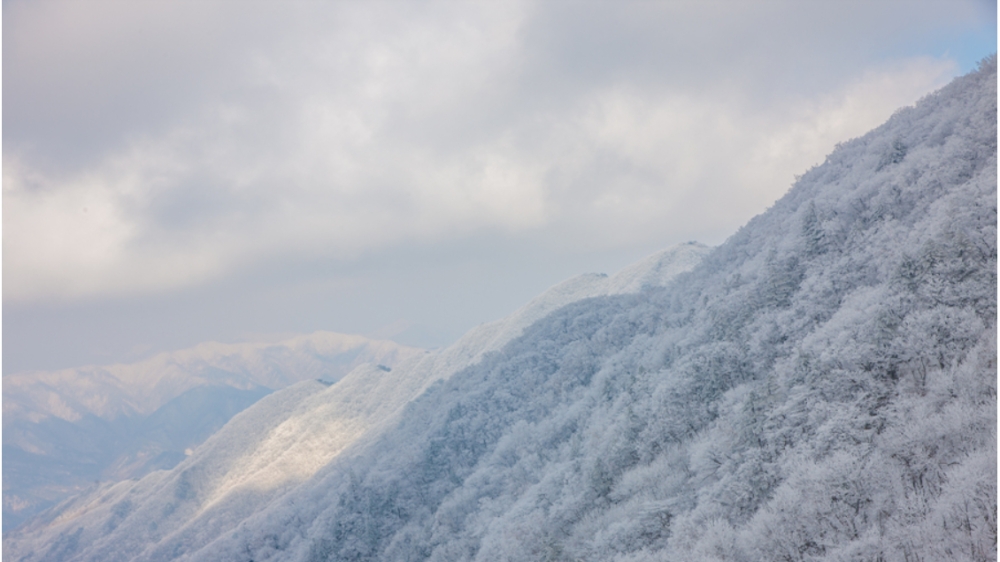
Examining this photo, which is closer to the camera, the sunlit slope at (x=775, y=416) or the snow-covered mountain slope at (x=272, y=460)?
the sunlit slope at (x=775, y=416)

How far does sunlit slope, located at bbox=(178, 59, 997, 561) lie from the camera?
2741 cm

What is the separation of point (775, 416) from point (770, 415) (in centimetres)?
55

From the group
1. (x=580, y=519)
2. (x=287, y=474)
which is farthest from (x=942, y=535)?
(x=287, y=474)

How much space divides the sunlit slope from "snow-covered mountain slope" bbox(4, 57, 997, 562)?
201mm

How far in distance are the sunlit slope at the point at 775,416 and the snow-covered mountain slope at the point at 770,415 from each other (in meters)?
0.20

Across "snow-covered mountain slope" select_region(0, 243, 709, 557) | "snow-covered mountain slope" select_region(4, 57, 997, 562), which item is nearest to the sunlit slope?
"snow-covered mountain slope" select_region(4, 57, 997, 562)

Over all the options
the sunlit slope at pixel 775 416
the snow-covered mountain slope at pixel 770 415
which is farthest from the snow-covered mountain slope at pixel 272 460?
the sunlit slope at pixel 775 416

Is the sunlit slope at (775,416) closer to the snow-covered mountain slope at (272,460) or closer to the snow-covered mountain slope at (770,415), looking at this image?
the snow-covered mountain slope at (770,415)

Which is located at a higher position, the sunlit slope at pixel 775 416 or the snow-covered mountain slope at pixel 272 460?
the snow-covered mountain slope at pixel 272 460

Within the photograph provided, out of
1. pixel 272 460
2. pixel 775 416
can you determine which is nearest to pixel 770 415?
pixel 775 416

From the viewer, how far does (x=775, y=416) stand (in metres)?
39.6

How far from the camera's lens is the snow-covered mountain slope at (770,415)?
90.1 feet

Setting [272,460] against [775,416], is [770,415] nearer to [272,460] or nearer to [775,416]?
[775,416]

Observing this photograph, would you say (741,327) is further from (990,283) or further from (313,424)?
(313,424)
